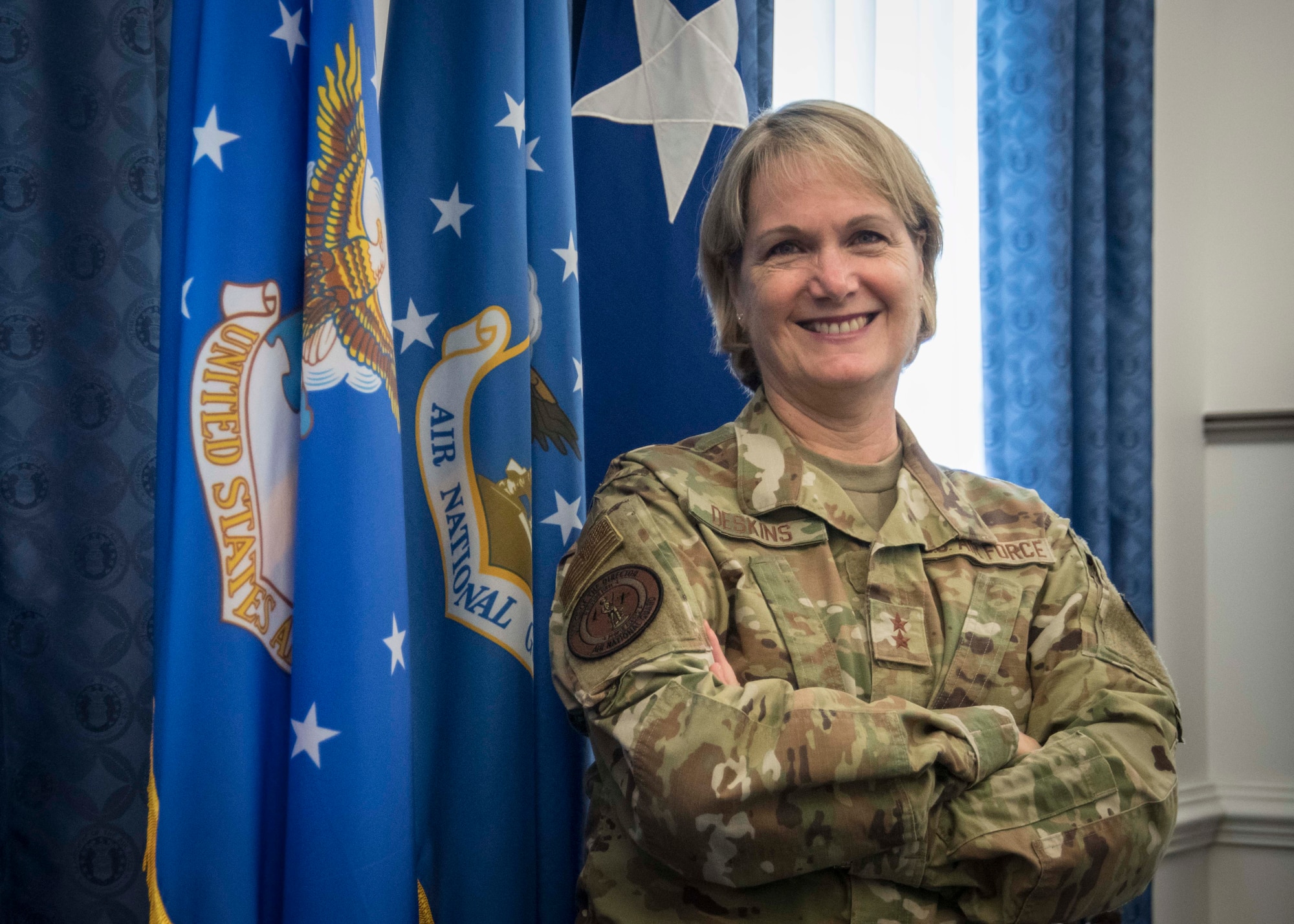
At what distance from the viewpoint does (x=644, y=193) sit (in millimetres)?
1675

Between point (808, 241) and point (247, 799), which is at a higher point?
point (808, 241)

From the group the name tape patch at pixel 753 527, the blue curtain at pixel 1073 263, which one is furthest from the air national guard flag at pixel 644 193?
the blue curtain at pixel 1073 263

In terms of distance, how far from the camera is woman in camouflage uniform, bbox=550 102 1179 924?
991 millimetres

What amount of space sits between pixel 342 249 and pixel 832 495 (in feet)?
2.26

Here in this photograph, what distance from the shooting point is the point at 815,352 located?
1.33 m

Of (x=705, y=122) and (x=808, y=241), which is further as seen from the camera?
(x=705, y=122)

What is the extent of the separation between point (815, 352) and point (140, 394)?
37.1 inches

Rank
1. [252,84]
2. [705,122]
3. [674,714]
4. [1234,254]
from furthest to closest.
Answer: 1. [1234,254]
2. [705,122]
3. [252,84]
4. [674,714]

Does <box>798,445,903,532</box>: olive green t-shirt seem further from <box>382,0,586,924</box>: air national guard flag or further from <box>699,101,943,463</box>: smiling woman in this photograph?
<box>382,0,586,924</box>: air national guard flag

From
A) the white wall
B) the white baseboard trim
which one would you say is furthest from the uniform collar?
the white baseboard trim

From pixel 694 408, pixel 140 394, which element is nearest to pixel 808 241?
pixel 694 408

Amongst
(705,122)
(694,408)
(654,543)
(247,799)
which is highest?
(705,122)

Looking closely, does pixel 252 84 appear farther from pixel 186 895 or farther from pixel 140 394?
pixel 186 895

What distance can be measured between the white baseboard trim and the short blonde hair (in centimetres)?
172
